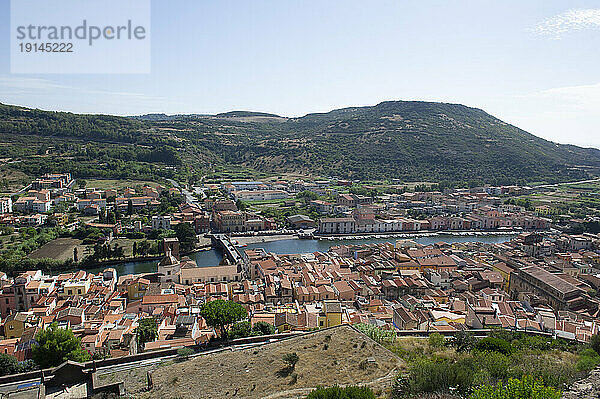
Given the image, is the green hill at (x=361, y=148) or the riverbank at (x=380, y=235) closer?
the riverbank at (x=380, y=235)

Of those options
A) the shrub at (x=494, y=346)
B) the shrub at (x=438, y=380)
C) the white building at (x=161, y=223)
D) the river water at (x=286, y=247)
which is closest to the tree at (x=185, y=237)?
the river water at (x=286, y=247)

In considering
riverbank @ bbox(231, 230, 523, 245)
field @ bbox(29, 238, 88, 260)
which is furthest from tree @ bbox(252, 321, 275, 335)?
riverbank @ bbox(231, 230, 523, 245)

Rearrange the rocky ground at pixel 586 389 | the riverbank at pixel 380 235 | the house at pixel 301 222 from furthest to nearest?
the house at pixel 301 222 < the riverbank at pixel 380 235 < the rocky ground at pixel 586 389

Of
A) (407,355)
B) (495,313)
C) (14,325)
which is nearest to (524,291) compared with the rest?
(495,313)

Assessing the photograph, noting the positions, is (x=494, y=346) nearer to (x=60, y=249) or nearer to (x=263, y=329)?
(x=263, y=329)

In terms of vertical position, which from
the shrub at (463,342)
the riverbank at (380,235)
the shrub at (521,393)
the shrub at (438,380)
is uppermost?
the shrub at (521,393)

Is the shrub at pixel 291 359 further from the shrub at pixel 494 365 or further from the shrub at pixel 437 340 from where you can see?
the shrub at pixel 437 340

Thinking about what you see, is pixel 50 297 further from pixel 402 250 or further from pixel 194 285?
pixel 402 250

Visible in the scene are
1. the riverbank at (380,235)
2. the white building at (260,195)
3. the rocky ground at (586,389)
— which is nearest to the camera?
the rocky ground at (586,389)
